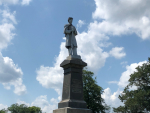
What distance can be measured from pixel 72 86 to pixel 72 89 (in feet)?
0.61

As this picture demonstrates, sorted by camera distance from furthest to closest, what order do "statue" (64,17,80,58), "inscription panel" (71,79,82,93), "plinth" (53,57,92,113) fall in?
"statue" (64,17,80,58) → "inscription panel" (71,79,82,93) → "plinth" (53,57,92,113)

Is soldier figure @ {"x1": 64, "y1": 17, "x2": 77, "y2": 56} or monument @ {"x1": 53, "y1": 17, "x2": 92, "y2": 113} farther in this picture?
soldier figure @ {"x1": 64, "y1": 17, "x2": 77, "y2": 56}

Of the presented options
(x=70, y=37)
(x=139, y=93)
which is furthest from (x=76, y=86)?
(x=139, y=93)

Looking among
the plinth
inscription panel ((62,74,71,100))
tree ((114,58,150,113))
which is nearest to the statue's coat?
the plinth

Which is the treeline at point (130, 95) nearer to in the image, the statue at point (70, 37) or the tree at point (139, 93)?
the tree at point (139, 93)

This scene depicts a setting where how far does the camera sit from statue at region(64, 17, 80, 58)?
1286cm

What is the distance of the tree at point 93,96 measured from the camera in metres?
31.8

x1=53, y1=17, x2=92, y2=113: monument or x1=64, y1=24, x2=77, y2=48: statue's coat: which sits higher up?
x1=64, y1=24, x2=77, y2=48: statue's coat

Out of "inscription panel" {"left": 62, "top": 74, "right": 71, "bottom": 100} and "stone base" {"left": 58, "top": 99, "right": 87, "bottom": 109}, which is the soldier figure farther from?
"stone base" {"left": 58, "top": 99, "right": 87, "bottom": 109}

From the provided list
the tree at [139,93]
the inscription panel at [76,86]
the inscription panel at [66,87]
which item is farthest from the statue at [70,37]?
the tree at [139,93]

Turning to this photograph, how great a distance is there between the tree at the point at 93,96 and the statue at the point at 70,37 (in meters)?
20.6

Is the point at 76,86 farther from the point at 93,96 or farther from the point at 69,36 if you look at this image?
the point at 93,96

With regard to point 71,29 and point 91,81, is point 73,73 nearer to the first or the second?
point 71,29

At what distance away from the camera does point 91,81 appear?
34844 millimetres
